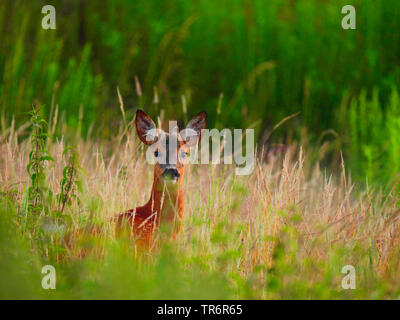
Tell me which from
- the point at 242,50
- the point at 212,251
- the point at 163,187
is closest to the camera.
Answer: the point at 212,251

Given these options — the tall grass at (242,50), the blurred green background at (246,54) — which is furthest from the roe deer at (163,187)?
the tall grass at (242,50)

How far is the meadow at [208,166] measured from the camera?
2.59 meters

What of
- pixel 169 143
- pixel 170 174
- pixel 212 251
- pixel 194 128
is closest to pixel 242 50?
pixel 194 128

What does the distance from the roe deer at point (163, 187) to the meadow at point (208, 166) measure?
0.33ft

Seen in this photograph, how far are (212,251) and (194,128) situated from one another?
0.68 metres

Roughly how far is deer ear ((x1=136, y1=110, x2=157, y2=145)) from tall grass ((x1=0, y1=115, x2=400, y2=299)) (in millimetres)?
378

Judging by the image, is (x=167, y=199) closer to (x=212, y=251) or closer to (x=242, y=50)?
(x=212, y=251)

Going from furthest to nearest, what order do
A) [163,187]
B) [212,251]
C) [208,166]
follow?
[208,166]
[163,187]
[212,251]

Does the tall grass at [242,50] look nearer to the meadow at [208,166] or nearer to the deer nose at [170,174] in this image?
the meadow at [208,166]

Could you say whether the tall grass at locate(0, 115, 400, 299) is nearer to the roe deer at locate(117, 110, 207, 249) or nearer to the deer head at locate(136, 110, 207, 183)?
the roe deer at locate(117, 110, 207, 249)

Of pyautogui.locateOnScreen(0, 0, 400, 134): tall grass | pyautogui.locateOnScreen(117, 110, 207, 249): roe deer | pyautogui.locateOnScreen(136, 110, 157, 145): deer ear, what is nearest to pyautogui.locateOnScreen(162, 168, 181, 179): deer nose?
pyautogui.locateOnScreen(117, 110, 207, 249): roe deer

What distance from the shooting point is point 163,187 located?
3.10 metres

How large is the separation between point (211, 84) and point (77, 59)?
64.1 inches

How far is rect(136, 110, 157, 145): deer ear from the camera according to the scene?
10.3 ft
